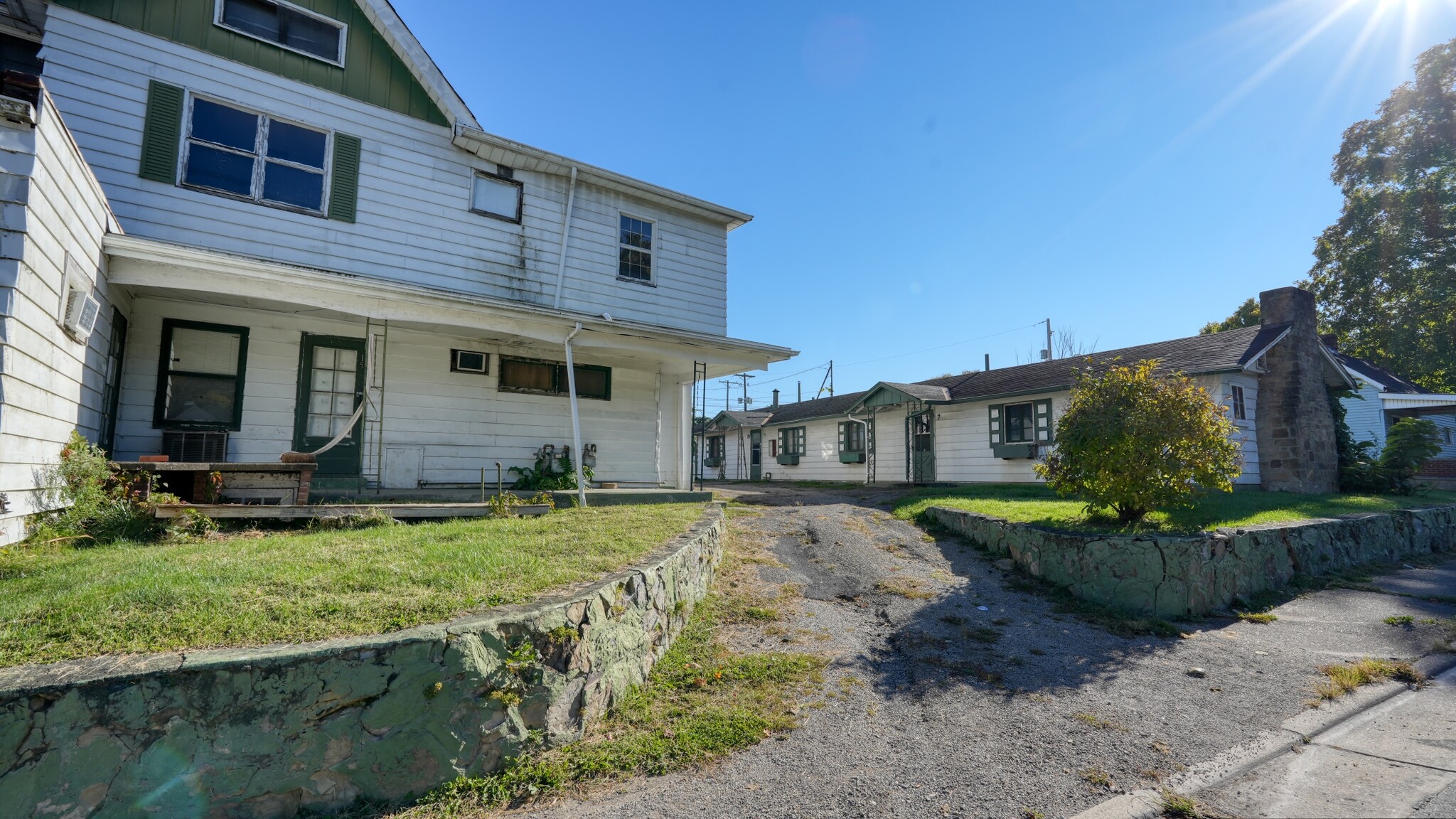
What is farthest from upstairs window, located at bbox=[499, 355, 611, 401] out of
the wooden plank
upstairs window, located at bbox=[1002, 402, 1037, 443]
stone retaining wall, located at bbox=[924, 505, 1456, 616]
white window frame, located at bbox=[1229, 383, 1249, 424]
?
white window frame, located at bbox=[1229, 383, 1249, 424]

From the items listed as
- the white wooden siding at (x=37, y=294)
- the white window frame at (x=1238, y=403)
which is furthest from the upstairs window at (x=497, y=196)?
the white window frame at (x=1238, y=403)

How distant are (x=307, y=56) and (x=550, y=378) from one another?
547 cm

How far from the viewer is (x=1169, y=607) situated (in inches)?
261

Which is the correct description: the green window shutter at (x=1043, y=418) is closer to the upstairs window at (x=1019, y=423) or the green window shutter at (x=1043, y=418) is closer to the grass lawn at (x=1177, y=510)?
the upstairs window at (x=1019, y=423)

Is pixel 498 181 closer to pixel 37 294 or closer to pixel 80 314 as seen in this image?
pixel 80 314

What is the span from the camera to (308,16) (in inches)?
363

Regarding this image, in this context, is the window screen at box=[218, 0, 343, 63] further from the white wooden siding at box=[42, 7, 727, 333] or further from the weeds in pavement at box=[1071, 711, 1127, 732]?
the weeds in pavement at box=[1071, 711, 1127, 732]

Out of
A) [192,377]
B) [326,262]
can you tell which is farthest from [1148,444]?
[192,377]

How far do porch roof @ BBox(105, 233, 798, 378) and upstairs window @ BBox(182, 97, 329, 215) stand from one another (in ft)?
3.55

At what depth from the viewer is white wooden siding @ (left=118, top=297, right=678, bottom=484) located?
7.85 meters

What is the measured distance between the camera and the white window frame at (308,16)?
8578 mm

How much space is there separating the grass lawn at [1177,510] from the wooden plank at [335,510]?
21.5 feet

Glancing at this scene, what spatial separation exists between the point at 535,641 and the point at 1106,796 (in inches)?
114

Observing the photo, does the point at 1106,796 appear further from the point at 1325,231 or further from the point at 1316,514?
the point at 1325,231
